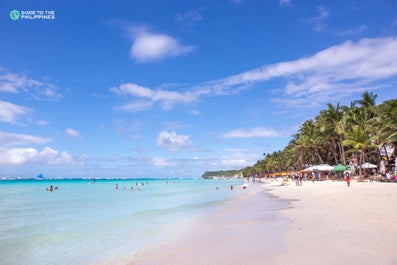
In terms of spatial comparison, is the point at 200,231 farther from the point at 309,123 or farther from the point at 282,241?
the point at 309,123

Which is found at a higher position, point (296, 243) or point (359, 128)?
point (359, 128)

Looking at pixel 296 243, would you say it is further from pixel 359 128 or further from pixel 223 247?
pixel 359 128

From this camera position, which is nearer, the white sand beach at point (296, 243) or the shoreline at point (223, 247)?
the white sand beach at point (296, 243)

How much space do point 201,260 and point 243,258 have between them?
35.4 inches

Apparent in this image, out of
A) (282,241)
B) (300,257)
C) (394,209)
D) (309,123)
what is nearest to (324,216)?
(394,209)

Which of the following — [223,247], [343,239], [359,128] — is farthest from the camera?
[359,128]

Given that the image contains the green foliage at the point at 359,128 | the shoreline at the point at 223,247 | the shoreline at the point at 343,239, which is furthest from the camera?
the green foliage at the point at 359,128

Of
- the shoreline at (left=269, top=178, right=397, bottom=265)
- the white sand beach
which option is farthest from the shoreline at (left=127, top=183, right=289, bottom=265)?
the shoreline at (left=269, top=178, right=397, bottom=265)

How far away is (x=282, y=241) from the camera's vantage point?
7.95 meters

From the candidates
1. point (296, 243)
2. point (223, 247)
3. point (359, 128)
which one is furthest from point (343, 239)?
point (359, 128)

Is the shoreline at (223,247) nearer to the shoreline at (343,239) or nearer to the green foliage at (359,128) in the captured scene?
the shoreline at (343,239)

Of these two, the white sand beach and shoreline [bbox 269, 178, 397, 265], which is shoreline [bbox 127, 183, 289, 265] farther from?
shoreline [bbox 269, 178, 397, 265]

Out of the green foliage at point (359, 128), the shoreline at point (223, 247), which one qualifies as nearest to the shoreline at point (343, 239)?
the shoreline at point (223, 247)

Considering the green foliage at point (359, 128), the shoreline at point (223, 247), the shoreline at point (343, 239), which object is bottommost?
the shoreline at point (223, 247)
